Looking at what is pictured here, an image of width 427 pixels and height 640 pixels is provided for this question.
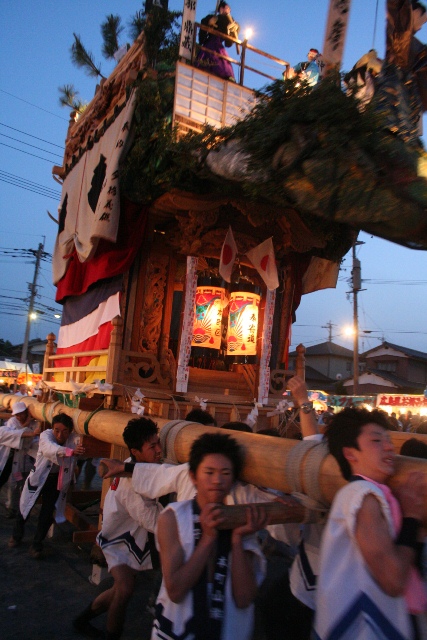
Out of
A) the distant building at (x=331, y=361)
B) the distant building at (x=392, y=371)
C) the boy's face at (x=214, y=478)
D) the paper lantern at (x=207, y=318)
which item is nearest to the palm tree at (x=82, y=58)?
the paper lantern at (x=207, y=318)

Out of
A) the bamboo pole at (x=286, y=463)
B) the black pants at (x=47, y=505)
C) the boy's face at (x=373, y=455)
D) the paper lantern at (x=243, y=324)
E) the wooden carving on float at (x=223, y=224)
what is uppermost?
the wooden carving on float at (x=223, y=224)

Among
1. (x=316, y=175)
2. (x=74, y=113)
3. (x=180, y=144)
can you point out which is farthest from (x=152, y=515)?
(x=74, y=113)

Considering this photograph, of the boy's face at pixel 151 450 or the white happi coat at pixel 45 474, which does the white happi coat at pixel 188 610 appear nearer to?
the boy's face at pixel 151 450

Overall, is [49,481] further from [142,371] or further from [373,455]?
[373,455]

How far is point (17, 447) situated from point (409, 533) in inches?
257

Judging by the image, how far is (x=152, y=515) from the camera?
348 centimetres

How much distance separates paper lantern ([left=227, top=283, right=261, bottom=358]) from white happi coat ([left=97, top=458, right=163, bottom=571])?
483cm

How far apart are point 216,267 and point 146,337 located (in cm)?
186

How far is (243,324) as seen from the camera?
329 inches

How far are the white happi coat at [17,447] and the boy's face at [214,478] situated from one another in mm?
5620

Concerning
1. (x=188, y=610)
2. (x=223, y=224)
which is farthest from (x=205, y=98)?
(x=188, y=610)

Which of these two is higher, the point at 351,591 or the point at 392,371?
the point at 392,371

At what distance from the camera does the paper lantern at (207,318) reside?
27.2 ft

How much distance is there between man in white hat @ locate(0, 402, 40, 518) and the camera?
709 centimetres
